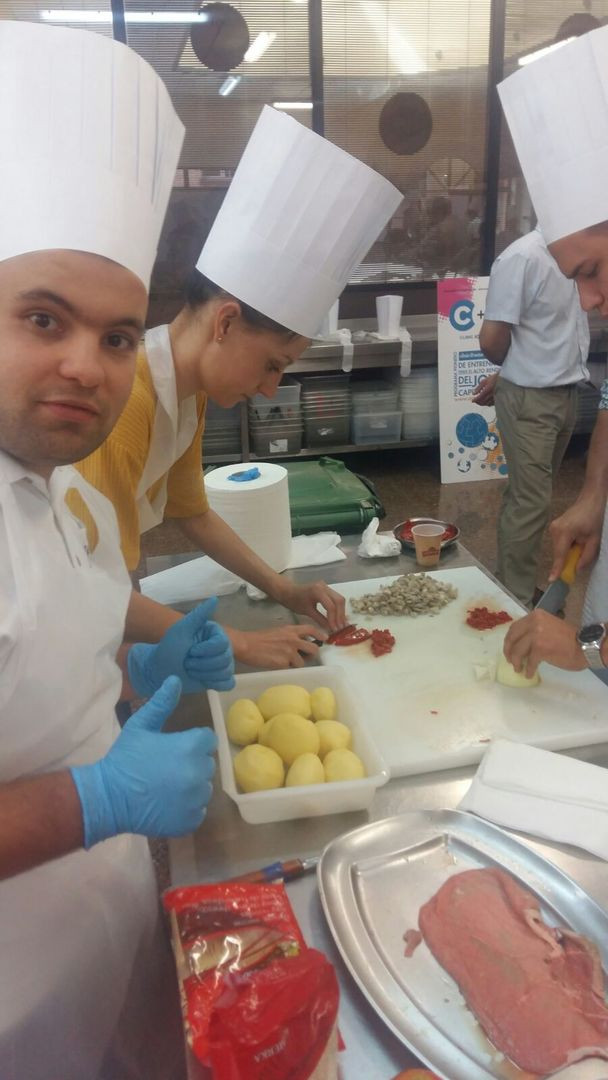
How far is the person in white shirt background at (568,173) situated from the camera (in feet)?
3.73

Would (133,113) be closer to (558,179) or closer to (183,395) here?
(183,395)

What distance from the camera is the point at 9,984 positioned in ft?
2.82

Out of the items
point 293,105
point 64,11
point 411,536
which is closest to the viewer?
point 411,536

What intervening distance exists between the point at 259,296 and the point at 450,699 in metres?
0.83

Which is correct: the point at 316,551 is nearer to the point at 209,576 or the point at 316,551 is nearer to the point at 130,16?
the point at 209,576

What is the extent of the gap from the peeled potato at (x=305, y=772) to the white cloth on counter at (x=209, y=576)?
28.6 inches

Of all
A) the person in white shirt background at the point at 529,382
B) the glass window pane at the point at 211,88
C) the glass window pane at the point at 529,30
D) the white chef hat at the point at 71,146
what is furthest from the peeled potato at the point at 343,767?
the glass window pane at the point at 529,30

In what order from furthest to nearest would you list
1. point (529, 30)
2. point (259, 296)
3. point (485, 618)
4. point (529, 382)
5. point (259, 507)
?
point (529, 30) < point (529, 382) < point (259, 507) < point (485, 618) < point (259, 296)

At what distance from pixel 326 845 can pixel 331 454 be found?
4012 millimetres

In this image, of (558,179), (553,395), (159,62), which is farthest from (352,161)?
(159,62)

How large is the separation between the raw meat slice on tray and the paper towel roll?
1035mm

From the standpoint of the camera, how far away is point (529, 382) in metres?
3.15

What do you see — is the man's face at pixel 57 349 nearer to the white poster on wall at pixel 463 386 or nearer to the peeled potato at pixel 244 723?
the peeled potato at pixel 244 723

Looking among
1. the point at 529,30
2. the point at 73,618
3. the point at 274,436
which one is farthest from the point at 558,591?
the point at 529,30
